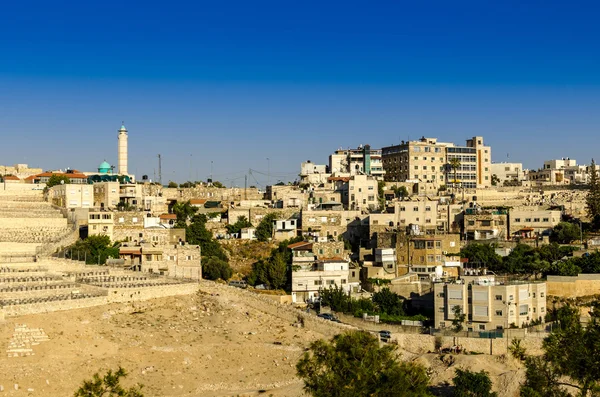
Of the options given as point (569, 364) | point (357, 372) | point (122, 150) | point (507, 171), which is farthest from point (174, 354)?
point (507, 171)

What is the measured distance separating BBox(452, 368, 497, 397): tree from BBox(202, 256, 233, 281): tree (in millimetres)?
20984

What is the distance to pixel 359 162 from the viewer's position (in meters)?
86.6

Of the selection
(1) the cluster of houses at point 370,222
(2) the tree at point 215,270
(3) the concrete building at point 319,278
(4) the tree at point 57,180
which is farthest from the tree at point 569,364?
(4) the tree at point 57,180

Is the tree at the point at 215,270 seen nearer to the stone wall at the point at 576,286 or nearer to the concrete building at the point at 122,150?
the stone wall at the point at 576,286

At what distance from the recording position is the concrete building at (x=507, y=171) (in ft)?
335

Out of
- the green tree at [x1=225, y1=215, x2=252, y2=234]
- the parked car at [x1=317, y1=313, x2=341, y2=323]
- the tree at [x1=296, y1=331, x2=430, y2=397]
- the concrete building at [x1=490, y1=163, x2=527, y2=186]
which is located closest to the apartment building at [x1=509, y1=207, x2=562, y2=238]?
the green tree at [x1=225, y1=215, x2=252, y2=234]

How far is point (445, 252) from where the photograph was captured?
54719mm

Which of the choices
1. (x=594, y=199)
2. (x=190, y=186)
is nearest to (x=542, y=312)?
(x=594, y=199)

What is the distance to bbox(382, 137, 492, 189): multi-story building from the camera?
82.2 meters

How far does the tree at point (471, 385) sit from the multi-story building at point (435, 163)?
4698 cm

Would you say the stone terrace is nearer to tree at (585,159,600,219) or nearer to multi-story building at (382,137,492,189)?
tree at (585,159,600,219)

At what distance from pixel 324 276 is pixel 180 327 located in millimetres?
12138

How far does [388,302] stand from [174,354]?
49.2 ft

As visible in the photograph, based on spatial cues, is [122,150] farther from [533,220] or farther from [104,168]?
[533,220]
